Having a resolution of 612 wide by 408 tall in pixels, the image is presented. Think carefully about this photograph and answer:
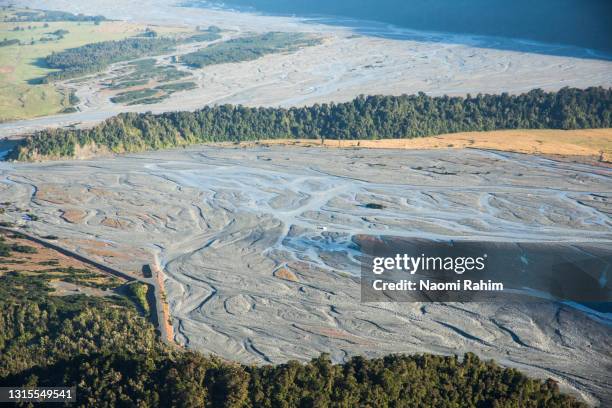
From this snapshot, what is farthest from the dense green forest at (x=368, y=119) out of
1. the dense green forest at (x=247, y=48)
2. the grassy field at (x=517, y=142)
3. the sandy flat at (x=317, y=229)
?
the dense green forest at (x=247, y=48)

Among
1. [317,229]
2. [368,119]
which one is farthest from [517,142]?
[317,229]

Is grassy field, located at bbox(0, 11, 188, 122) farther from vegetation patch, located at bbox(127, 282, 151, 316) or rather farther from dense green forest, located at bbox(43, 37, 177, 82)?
vegetation patch, located at bbox(127, 282, 151, 316)

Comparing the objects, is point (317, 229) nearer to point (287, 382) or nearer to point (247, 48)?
point (287, 382)

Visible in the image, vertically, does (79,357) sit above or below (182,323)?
above

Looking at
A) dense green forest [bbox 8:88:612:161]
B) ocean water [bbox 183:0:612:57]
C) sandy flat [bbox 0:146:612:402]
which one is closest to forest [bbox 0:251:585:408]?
sandy flat [bbox 0:146:612:402]

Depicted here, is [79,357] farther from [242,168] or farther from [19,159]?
[19,159]

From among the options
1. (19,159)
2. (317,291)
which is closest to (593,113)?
(317,291)
